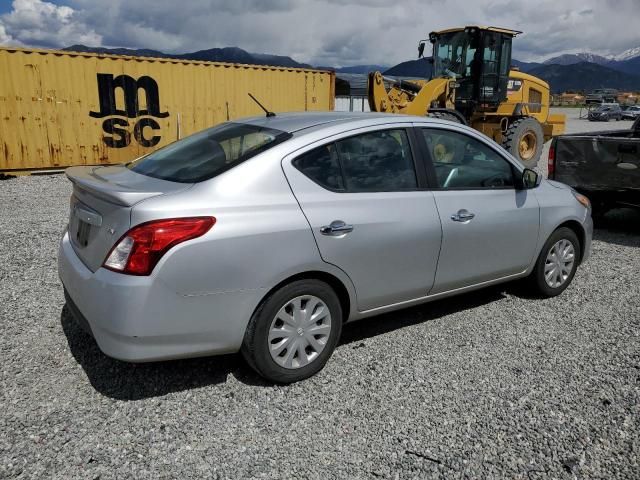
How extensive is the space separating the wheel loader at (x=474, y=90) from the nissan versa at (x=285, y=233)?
7.59m

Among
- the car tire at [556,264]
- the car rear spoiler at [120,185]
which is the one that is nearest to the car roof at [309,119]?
the car rear spoiler at [120,185]

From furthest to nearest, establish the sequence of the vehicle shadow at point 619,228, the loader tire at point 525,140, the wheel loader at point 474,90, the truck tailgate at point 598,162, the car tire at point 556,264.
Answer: the loader tire at point 525,140, the wheel loader at point 474,90, the vehicle shadow at point 619,228, the truck tailgate at point 598,162, the car tire at point 556,264

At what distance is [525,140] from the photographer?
42.2 ft

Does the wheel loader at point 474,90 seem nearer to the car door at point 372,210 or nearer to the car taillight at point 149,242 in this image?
the car door at point 372,210

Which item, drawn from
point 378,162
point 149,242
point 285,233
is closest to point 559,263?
point 378,162

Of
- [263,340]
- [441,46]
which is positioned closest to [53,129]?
[441,46]

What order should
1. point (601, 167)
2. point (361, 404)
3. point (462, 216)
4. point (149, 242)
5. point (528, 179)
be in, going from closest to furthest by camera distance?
point (149, 242), point (361, 404), point (462, 216), point (528, 179), point (601, 167)

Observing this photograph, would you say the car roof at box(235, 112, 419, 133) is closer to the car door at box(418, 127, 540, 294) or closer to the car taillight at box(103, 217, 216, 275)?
the car door at box(418, 127, 540, 294)

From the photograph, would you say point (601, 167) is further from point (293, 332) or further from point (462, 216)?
point (293, 332)

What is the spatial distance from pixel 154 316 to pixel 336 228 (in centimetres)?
Result: 113

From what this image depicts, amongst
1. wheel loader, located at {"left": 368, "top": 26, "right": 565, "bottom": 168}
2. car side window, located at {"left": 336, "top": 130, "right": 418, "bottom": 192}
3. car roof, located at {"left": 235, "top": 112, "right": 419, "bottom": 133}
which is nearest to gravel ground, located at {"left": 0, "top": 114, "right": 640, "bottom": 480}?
car side window, located at {"left": 336, "top": 130, "right": 418, "bottom": 192}

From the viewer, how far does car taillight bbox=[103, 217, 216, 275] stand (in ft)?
8.62

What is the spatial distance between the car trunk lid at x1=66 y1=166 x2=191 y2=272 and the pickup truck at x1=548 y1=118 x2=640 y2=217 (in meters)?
5.66

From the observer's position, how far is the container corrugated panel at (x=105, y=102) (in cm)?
1150
